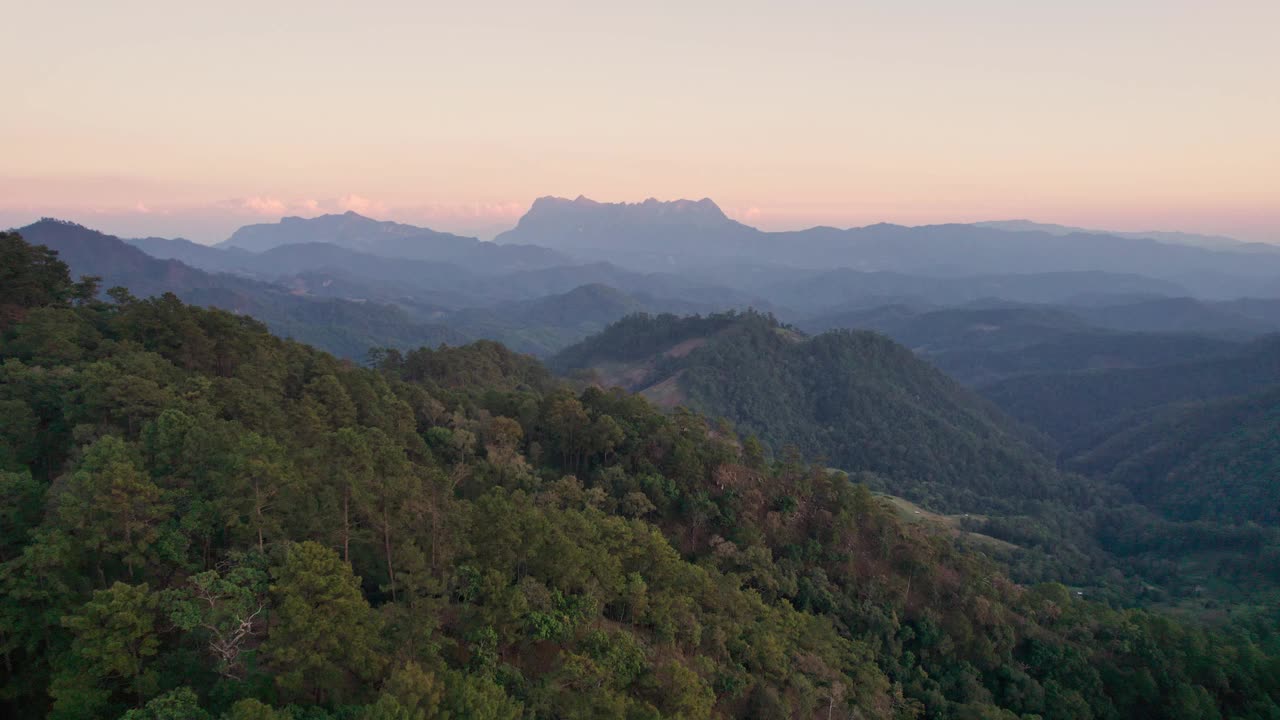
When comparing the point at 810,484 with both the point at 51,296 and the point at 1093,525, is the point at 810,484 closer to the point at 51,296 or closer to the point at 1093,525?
the point at 51,296

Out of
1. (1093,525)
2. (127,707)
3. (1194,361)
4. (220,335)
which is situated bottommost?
(1093,525)

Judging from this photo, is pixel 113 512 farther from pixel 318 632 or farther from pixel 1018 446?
pixel 1018 446

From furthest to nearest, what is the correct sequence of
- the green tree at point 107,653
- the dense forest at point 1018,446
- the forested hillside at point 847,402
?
the forested hillside at point 847,402 < the dense forest at point 1018,446 < the green tree at point 107,653

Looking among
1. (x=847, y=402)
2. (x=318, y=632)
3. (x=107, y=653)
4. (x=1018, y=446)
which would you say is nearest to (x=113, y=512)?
(x=107, y=653)

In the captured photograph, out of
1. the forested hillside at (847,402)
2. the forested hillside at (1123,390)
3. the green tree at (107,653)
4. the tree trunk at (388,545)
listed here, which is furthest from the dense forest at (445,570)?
the forested hillside at (1123,390)

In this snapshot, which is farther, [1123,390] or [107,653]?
[1123,390]

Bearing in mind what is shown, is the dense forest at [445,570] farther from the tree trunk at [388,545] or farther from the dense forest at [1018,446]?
the dense forest at [1018,446]

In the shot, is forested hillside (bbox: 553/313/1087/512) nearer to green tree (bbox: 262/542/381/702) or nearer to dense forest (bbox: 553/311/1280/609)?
dense forest (bbox: 553/311/1280/609)

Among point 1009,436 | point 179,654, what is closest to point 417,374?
point 179,654

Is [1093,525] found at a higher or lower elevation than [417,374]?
lower
